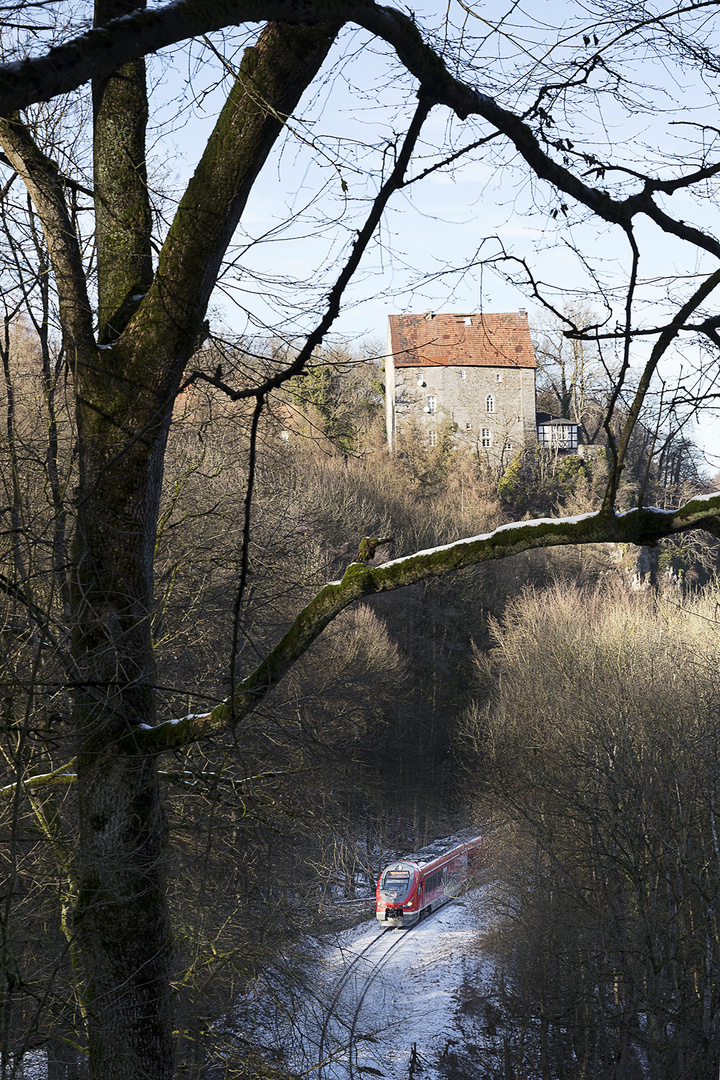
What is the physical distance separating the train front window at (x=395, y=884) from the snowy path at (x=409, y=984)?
3.94ft

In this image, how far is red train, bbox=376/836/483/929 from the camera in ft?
75.9

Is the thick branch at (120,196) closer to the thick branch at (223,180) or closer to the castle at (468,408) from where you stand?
the thick branch at (223,180)

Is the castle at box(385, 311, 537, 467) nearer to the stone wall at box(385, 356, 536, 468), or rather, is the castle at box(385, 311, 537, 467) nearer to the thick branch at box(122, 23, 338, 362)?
the stone wall at box(385, 356, 536, 468)

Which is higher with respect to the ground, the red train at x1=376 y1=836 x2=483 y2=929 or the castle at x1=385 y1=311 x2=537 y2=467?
the castle at x1=385 y1=311 x2=537 y2=467

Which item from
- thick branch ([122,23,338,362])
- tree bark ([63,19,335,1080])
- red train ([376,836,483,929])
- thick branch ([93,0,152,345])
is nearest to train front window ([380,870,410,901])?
red train ([376,836,483,929])

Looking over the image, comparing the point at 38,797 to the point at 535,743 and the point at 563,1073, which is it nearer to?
the point at 563,1073

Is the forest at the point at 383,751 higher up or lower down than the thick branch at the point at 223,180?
lower down

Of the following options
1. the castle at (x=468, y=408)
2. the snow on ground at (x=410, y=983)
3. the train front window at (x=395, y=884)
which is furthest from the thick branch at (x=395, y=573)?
the castle at (x=468, y=408)

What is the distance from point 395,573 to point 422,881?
857 inches

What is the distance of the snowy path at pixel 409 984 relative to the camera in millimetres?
16469

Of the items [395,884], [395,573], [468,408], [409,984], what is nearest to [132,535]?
[395,573]

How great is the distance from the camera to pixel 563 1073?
14539 millimetres

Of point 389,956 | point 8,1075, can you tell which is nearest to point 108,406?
point 8,1075

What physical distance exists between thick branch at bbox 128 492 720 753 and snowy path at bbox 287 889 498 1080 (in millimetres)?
10364
